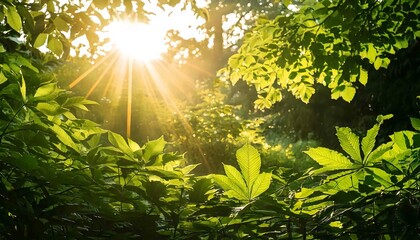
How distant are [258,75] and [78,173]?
3.66 meters

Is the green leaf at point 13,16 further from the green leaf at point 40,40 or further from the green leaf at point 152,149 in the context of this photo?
the green leaf at point 152,149

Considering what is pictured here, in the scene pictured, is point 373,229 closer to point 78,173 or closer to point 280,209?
point 280,209

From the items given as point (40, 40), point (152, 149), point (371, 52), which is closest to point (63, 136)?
point (152, 149)

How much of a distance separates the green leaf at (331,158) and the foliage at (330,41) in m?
2.77

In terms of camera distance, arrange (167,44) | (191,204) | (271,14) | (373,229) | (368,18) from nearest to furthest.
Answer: (373,229)
(191,204)
(368,18)
(167,44)
(271,14)

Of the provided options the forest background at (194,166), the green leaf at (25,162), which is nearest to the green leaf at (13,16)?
the forest background at (194,166)

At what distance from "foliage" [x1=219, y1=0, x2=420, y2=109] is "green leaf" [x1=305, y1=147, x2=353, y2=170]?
277 centimetres

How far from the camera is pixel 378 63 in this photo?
4.01 metres

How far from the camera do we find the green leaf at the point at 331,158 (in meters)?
1.03

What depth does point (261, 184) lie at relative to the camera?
97 cm

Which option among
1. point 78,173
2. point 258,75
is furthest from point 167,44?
point 78,173

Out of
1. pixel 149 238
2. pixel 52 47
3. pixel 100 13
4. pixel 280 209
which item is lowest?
pixel 149 238

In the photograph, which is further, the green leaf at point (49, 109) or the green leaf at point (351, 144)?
the green leaf at point (49, 109)

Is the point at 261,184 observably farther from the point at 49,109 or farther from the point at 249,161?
the point at 49,109
